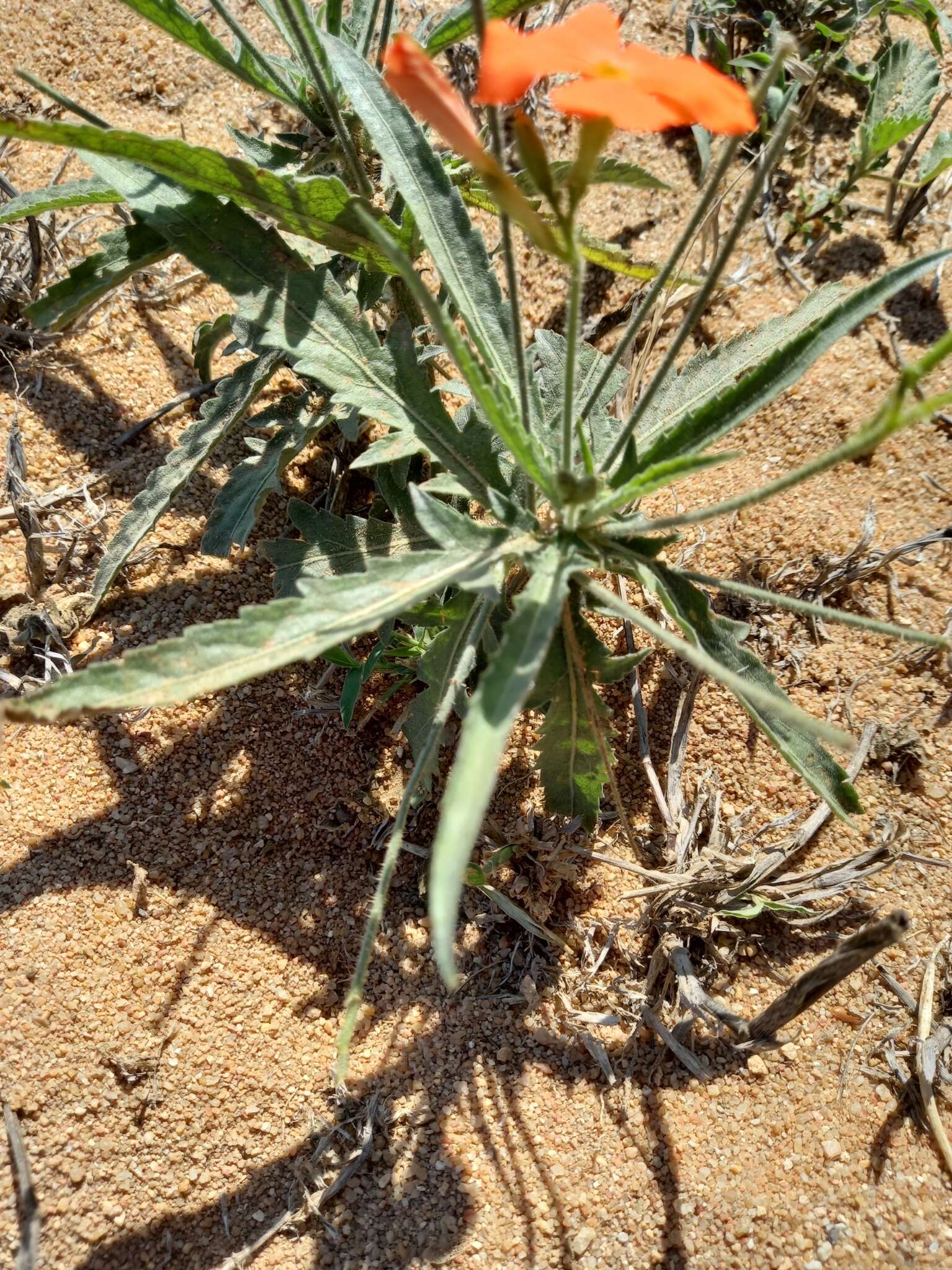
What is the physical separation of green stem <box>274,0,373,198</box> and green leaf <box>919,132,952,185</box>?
171 centimetres

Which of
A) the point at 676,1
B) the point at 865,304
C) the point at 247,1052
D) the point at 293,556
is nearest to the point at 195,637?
the point at 293,556

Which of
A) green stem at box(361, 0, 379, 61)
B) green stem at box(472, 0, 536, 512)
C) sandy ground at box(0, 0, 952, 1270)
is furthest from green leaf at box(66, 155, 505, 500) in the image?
sandy ground at box(0, 0, 952, 1270)

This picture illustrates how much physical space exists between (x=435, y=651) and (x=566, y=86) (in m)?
1.06

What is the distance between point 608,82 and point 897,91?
2192mm

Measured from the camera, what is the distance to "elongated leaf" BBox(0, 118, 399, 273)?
168 centimetres

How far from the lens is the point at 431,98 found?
1.26 metres

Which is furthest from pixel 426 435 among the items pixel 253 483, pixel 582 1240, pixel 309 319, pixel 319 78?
pixel 582 1240

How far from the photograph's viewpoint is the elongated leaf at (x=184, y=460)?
213cm

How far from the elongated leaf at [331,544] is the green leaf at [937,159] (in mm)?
1928

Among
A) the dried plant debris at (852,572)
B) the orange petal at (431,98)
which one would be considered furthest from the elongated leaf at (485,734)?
the dried plant debris at (852,572)

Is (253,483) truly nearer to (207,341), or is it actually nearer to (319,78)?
(207,341)

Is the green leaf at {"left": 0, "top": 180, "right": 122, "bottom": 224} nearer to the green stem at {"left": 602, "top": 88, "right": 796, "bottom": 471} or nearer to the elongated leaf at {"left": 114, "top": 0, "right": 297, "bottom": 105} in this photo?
the elongated leaf at {"left": 114, "top": 0, "right": 297, "bottom": 105}

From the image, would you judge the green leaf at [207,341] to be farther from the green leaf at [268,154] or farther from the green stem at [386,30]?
the green stem at [386,30]

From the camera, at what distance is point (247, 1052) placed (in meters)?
2.07
